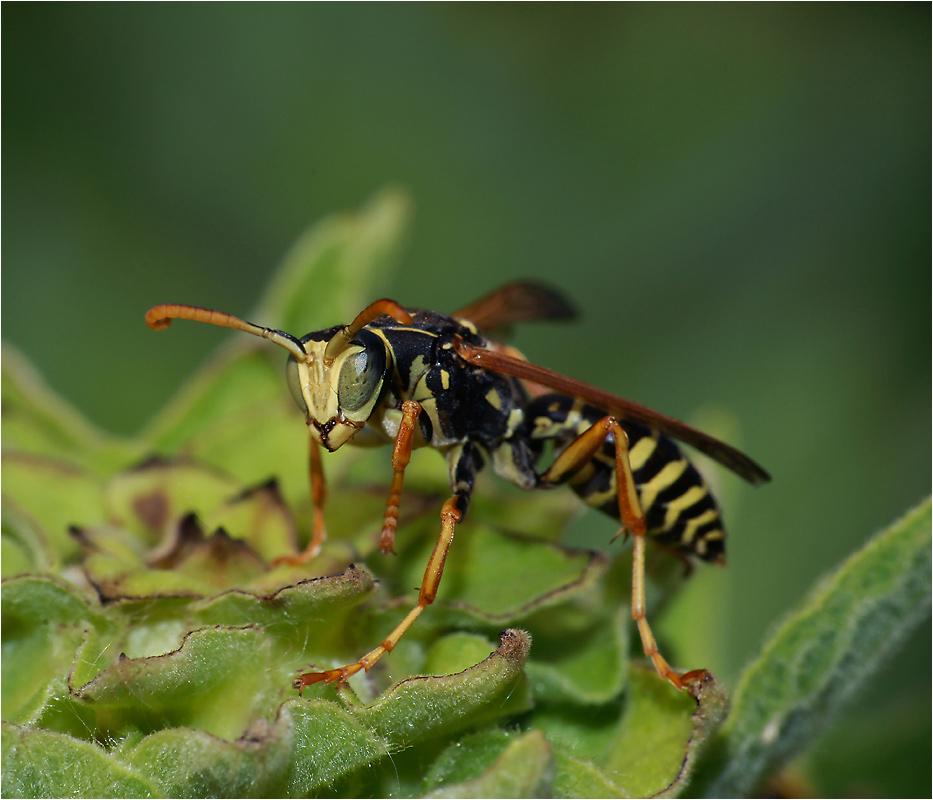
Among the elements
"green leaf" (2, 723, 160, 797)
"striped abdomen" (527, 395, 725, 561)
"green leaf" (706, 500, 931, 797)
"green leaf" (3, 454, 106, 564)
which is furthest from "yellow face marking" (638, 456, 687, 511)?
"green leaf" (2, 723, 160, 797)

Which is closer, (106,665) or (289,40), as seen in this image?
(106,665)

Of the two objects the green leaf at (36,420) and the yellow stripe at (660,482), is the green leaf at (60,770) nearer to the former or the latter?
the green leaf at (36,420)

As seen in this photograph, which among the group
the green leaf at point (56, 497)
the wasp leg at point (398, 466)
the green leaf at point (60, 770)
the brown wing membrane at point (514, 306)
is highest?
the brown wing membrane at point (514, 306)

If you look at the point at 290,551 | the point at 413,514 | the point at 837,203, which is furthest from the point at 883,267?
the point at 290,551

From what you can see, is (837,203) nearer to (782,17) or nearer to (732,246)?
(732,246)

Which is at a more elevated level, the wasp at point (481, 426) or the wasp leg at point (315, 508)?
the wasp at point (481, 426)

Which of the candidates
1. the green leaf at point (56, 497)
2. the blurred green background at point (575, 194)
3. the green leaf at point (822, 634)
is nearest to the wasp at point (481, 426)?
the green leaf at point (822, 634)
